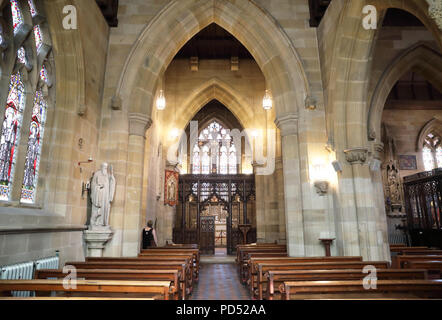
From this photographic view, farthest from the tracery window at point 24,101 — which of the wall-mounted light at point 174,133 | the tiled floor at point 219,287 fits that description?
the wall-mounted light at point 174,133

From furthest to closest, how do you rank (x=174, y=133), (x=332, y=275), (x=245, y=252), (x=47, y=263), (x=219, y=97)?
(x=219, y=97)
(x=174, y=133)
(x=245, y=252)
(x=47, y=263)
(x=332, y=275)

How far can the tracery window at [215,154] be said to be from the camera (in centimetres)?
1711

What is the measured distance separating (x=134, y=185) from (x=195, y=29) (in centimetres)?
466

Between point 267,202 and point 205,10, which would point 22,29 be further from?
point 267,202

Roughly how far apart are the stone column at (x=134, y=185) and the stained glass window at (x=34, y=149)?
6.87ft

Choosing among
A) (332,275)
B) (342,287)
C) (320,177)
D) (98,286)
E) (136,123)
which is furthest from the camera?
(136,123)

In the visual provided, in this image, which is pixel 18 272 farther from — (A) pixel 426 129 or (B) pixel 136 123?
(A) pixel 426 129

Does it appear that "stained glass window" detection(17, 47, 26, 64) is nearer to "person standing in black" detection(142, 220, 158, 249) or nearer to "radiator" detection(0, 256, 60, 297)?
"radiator" detection(0, 256, 60, 297)

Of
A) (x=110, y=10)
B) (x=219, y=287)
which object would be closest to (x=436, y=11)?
(x=219, y=287)

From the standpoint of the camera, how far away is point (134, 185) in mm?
7348

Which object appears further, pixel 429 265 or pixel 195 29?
pixel 195 29

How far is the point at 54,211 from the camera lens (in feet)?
18.5

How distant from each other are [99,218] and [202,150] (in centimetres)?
1087
